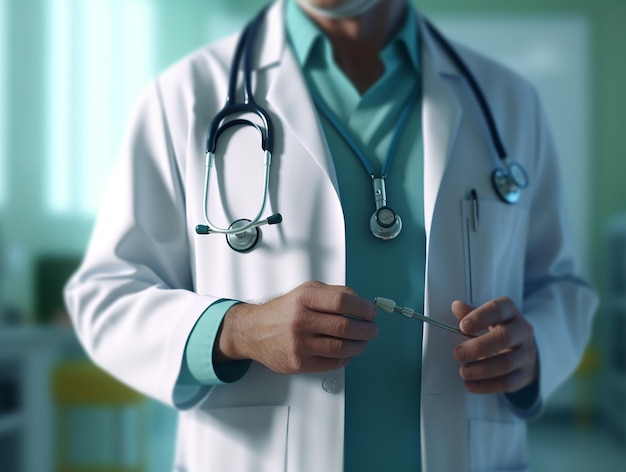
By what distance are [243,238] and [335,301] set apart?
170 millimetres

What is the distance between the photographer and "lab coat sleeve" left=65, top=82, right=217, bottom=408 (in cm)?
80

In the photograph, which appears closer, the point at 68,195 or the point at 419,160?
the point at 419,160

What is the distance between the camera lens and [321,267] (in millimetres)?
804

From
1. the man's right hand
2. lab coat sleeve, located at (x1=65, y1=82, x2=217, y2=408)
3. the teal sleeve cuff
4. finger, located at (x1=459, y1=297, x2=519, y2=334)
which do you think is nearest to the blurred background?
lab coat sleeve, located at (x1=65, y1=82, x2=217, y2=408)

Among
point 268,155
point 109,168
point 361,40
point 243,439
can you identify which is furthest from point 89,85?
point 243,439

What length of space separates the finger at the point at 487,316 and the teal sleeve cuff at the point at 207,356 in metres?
0.25

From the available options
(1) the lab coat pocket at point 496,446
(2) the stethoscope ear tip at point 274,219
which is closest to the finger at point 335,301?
(2) the stethoscope ear tip at point 274,219

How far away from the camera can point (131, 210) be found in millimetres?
846

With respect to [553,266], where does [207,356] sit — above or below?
below

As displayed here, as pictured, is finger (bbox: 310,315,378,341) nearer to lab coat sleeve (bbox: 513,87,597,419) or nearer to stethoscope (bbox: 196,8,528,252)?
stethoscope (bbox: 196,8,528,252)

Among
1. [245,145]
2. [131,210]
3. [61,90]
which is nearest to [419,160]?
[245,145]

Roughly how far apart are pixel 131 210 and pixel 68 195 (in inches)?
105

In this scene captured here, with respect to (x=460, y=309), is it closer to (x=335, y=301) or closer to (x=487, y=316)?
(x=487, y=316)

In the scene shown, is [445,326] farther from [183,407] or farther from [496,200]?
[183,407]
